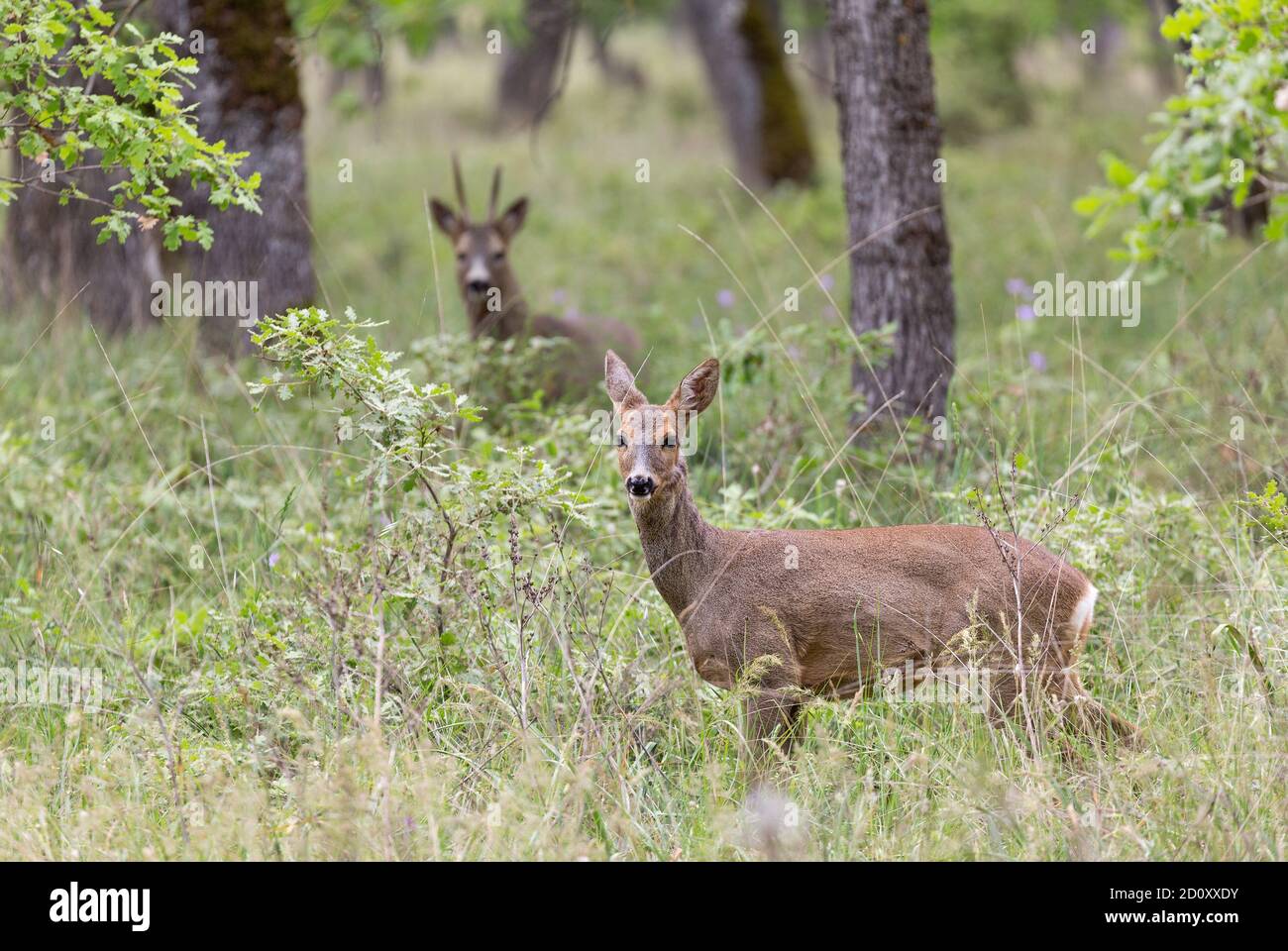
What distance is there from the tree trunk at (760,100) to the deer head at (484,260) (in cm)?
767

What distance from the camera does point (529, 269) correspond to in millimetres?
13617

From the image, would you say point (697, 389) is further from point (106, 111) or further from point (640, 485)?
point (106, 111)

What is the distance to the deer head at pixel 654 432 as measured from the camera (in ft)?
15.7

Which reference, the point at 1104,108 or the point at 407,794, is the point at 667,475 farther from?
the point at 1104,108

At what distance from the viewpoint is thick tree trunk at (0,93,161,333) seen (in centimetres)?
987

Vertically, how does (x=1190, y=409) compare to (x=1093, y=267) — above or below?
below

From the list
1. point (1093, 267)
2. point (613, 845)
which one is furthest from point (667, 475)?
point (1093, 267)

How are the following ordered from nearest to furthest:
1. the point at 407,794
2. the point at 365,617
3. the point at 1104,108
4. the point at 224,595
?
the point at 407,794 → the point at 365,617 → the point at 224,595 → the point at 1104,108

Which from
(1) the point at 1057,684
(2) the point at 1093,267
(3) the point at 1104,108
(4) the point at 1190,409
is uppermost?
(3) the point at 1104,108

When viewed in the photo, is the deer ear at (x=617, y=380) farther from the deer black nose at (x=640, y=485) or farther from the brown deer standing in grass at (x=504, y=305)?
the brown deer standing in grass at (x=504, y=305)

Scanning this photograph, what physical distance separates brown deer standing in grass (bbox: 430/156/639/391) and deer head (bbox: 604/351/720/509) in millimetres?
3717

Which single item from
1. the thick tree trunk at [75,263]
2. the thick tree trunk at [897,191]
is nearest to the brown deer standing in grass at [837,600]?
the thick tree trunk at [897,191]

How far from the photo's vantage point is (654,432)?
4852mm

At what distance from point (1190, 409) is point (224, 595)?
4.86 meters
